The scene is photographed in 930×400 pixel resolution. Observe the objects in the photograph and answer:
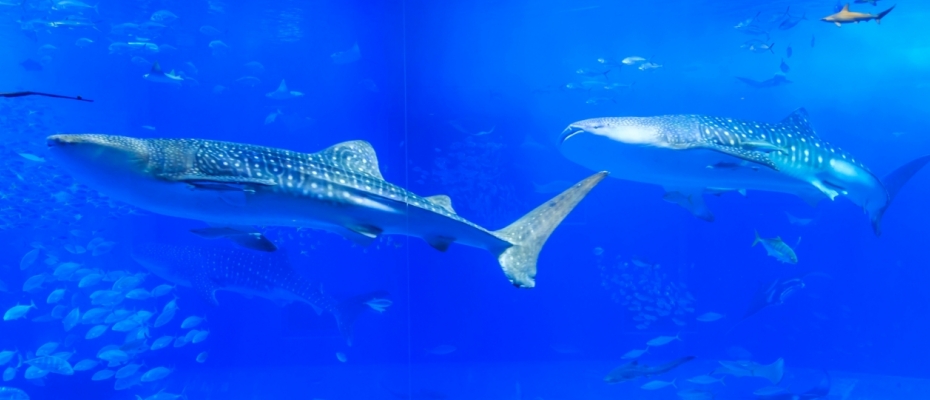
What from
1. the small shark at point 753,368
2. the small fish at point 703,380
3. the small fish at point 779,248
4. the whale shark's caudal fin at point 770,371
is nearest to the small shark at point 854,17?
the small fish at point 779,248

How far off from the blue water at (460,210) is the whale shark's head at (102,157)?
619 cm

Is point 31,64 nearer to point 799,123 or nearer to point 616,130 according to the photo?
point 616,130

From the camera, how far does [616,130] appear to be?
501cm

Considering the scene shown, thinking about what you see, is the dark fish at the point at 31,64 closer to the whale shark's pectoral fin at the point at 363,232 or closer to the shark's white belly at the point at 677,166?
the shark's white belly at the point at 677,166

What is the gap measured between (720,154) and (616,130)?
820 millimetres

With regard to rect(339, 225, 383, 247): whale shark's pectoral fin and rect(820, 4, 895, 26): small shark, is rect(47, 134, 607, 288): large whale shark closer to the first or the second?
rect(339, 225, 383, 247): whale shark's pectoral fin

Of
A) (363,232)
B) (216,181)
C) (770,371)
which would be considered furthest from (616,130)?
(770,371)

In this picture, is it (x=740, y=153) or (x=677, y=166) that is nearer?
(x=740, y=153)

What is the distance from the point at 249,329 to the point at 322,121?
4267mm

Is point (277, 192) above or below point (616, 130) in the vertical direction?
below

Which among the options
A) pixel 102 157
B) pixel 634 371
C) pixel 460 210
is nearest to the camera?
pixel 102 157

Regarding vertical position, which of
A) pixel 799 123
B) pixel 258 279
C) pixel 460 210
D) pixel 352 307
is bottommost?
pixel 352 307

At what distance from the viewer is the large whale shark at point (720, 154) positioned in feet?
16.5

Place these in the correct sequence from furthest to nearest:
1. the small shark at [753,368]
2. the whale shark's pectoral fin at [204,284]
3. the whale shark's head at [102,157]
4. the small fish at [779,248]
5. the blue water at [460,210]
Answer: the blue water at [460,210], the whale shark's pectoral fin at [204,284], the small fish at [779,248], the small shark at [753,368], the whale shark's head at [102,157]
